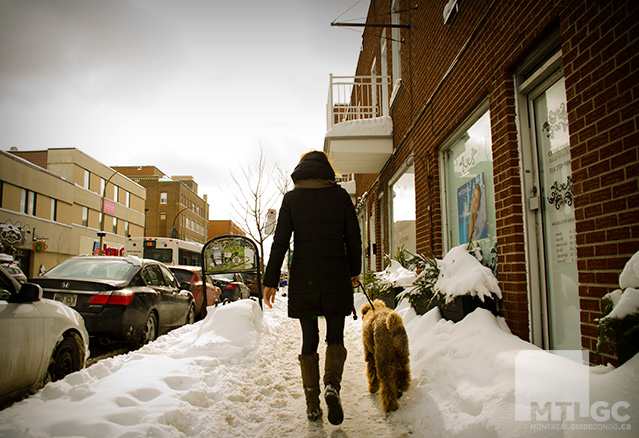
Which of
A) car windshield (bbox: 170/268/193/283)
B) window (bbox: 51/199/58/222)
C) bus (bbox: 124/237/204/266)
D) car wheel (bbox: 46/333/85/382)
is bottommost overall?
car wheel (bbox: 46/333/85/382)

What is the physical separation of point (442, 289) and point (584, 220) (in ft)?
5.99

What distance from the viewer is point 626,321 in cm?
194

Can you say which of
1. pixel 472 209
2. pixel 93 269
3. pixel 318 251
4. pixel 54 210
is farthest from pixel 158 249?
pixel 54 210

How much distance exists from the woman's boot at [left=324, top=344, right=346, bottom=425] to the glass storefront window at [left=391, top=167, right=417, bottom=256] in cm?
476

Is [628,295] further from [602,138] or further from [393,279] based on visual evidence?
[393,279]

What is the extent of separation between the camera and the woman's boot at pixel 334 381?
2.73 meters

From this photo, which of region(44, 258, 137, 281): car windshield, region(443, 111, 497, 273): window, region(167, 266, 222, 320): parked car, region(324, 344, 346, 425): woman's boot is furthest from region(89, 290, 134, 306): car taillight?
region(443, 111, 497, 273): window

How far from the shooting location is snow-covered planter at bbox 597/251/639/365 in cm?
193

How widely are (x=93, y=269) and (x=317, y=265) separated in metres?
4.66

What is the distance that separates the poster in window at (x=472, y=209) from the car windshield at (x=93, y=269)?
4.89 m

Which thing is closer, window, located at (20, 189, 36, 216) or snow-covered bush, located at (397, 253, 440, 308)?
snow-covered bush, located at (397, 253, 440, 308)

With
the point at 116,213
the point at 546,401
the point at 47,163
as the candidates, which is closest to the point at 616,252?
the point at 546,401

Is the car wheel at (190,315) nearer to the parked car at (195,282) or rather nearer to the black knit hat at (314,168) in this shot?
the parked car at (195,282)

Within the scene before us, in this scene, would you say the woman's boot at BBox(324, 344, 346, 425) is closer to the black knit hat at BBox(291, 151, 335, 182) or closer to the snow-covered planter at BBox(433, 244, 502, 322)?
the black knit hat at BBox(291, 151, 335, 182)
